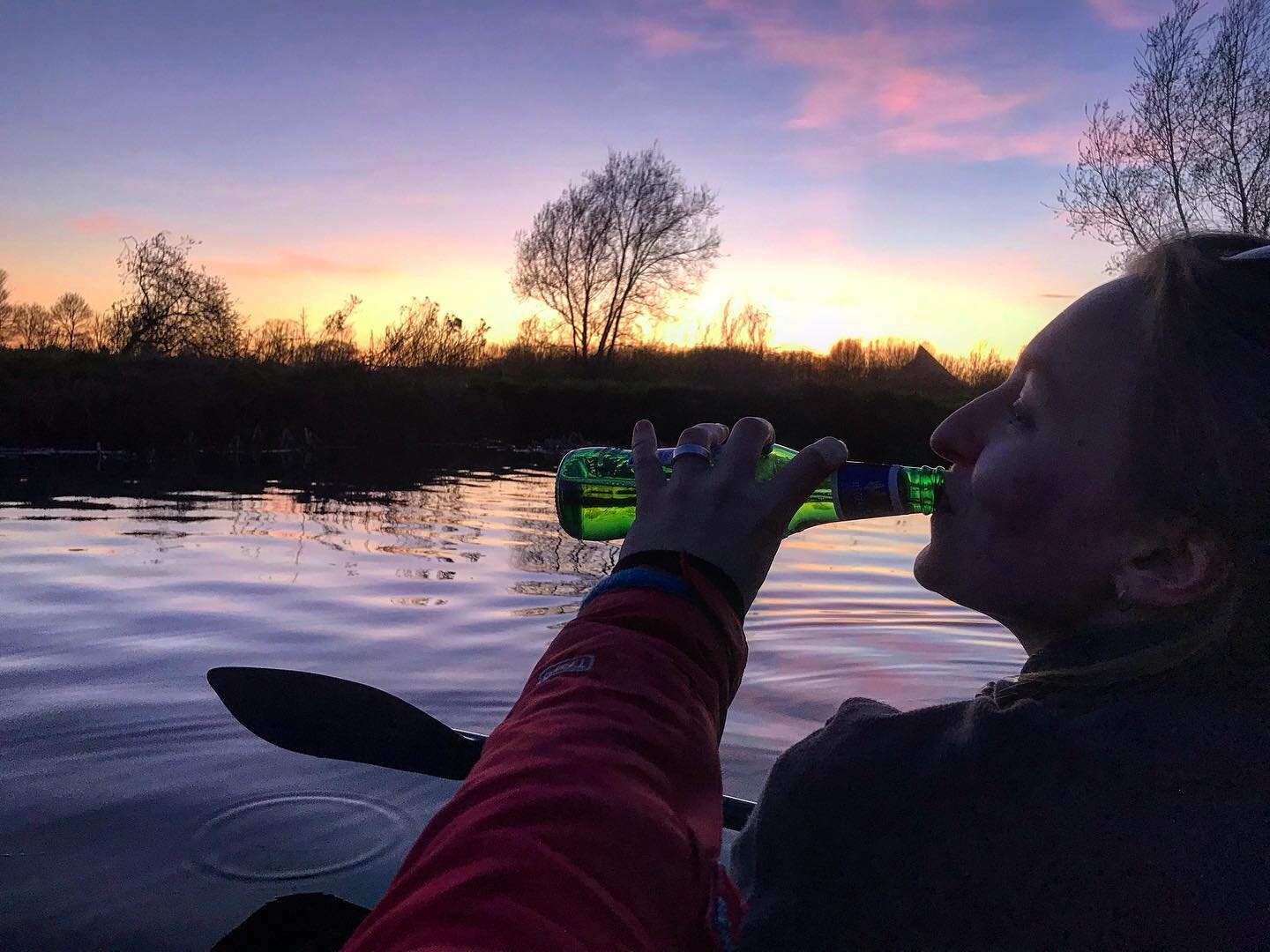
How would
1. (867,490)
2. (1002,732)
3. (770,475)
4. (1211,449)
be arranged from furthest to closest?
(867,490)
(770,475)
(1211,449)
(1002,732)

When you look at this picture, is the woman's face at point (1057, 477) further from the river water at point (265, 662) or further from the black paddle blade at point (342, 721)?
the river water at point (265, 662)

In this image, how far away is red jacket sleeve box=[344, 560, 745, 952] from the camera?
630mm

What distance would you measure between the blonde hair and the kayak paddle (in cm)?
129

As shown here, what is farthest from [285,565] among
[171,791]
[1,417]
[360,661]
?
[1,417]

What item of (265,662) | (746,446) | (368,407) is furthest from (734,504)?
(368,407)

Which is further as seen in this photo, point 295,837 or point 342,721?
point 295,837

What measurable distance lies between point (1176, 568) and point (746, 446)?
437mm

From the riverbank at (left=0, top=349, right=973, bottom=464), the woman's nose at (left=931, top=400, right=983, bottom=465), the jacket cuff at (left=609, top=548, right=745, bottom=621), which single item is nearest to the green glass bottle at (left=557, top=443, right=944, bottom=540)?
the woman's nose at (left=931, top=400, right=983, bottom=465)

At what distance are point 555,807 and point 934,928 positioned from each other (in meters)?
0.34

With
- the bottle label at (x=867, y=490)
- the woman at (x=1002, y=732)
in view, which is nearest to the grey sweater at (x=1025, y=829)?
the woman at (x=1002, y=732)

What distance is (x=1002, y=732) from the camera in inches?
32.5

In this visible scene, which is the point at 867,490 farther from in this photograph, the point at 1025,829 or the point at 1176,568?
the point at 1025,829

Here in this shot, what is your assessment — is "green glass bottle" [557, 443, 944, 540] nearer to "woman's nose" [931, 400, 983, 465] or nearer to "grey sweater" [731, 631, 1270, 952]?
"woman's nose" [931, 400, 983, 465]

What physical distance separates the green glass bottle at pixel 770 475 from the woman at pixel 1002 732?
35cm
